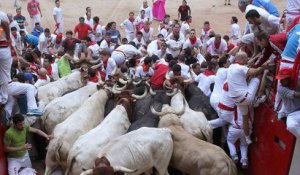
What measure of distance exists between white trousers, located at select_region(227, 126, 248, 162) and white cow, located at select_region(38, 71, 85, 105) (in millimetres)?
3994

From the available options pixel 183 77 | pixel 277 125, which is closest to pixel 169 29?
pixel 183 77

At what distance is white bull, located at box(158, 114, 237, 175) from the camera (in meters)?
7.66

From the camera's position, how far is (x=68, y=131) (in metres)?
8.77

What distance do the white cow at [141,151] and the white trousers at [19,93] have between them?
2338 millimetres

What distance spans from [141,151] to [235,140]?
7.26ft

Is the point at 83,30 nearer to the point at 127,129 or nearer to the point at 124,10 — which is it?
the point at 124,10

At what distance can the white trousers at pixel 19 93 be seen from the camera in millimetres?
9359

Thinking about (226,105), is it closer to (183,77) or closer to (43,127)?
(183,77)

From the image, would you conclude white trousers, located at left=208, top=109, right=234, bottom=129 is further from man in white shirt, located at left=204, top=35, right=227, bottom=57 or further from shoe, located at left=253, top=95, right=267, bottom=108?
man in white shirt, located at left=204, top=35, right=227, bottom=57

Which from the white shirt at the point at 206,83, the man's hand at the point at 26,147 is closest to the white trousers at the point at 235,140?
the white shirt at the point at 206,83

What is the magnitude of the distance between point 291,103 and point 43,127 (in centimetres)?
507

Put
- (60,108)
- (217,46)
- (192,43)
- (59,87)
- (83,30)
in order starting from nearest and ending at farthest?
(60,108), (59,87), (217,46), (192,43), (83,30)

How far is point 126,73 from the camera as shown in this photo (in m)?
11.9

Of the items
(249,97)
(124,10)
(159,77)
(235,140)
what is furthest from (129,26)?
(249,97)
